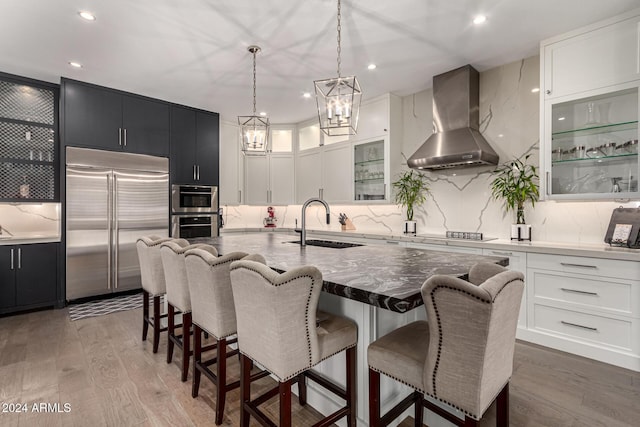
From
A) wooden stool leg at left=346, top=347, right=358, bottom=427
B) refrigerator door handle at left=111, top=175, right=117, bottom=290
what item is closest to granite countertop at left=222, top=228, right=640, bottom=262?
wooden stool leg at left=346, top=347, right=358, bottom=427

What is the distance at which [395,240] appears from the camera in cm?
379

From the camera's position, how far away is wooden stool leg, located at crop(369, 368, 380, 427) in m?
1.36

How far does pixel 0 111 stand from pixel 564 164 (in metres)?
5.92

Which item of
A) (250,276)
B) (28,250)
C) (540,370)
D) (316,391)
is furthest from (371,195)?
(28,250)

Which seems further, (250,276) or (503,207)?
(503,207)

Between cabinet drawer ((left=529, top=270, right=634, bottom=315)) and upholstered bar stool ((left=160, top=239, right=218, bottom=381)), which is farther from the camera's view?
cabinet drawer ((left=529, top=270, right=634, bottom=315))

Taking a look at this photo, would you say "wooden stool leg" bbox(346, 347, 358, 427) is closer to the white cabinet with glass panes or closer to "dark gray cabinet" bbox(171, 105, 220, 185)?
"dark gray cabinet" bbox(171, 105, 220, 185)

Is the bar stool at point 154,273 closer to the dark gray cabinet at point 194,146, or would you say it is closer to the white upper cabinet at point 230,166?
the dark gray cabinet at point 194,146

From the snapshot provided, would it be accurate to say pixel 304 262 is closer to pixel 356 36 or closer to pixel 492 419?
pixel 492 419

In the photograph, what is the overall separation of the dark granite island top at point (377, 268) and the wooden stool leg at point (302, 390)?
72cm

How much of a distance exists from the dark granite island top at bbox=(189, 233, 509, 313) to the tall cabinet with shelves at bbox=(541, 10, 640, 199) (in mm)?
1604

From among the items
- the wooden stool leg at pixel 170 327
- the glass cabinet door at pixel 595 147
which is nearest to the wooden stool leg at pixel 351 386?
the wooden stool leg at pixel 170 327

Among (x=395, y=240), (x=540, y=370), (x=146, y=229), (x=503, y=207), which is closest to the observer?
(x=540, y=370)

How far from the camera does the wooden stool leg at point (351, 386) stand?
1545 millimetres
